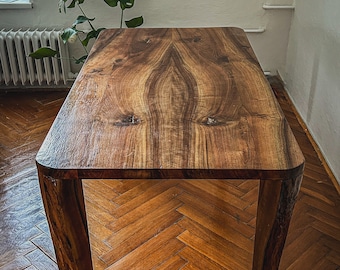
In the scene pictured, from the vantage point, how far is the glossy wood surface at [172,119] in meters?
1.04

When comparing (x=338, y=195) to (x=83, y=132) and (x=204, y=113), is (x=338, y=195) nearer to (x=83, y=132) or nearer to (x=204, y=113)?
(x=204, y=113)

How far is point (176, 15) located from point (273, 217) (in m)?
2.02

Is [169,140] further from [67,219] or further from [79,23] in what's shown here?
[79,23]

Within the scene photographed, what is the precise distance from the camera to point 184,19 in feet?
9.46

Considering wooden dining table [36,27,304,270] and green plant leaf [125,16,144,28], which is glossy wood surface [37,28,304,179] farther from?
green plant leaf [125,16,144,28]

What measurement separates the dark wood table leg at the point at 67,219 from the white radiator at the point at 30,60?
1.88 metres

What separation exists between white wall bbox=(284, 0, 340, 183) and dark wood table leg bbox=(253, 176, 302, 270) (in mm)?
1024

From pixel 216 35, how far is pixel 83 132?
915 millimetres

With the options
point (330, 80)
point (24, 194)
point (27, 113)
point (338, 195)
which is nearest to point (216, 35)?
point (330, 80)

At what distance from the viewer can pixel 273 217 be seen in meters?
1.11

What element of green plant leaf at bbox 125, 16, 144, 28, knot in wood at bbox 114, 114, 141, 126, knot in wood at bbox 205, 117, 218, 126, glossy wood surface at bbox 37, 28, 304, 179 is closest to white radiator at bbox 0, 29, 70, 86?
green plant leaf at bbox 125, 16, 144, 28

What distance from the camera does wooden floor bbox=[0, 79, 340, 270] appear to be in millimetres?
1679

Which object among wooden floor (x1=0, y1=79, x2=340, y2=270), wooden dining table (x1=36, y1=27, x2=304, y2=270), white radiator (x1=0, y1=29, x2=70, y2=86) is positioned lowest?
wooden floor (x1=0, y1=79, x2=340, y2=270)

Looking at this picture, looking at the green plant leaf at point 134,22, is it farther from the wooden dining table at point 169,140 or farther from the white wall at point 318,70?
the wooden dining table at point 169,140
